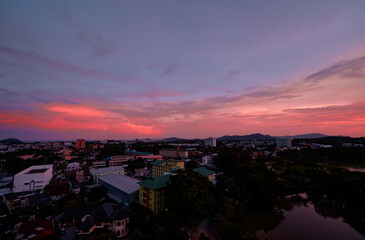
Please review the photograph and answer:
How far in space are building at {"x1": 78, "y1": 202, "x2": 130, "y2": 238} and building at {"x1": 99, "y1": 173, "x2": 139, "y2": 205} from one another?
3.00 m

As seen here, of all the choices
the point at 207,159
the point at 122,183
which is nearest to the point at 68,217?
the point at 122,183

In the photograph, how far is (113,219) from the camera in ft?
32.5

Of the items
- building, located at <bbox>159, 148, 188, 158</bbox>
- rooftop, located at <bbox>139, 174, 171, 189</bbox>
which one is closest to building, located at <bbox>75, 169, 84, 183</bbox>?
rooftop, located at <bbox>139, 174, 171, 189</bbox>

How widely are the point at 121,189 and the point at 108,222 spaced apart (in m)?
4.33

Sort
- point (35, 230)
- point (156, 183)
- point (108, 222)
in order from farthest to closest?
point (156, 183) → point (108, 222) → point (35, 230)

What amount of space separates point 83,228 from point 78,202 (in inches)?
194

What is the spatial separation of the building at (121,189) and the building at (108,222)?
3.00 meters

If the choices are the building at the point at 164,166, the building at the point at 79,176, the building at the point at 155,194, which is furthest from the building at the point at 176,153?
the building at the point at 155,194

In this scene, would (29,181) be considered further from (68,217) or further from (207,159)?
(207,159)

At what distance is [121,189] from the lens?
1458 centimetres

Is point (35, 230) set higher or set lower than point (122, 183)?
lower

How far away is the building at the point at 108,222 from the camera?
9.80 meters

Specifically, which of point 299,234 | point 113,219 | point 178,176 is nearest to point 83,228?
point 113,219

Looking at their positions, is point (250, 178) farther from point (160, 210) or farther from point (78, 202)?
point (78, 202)
